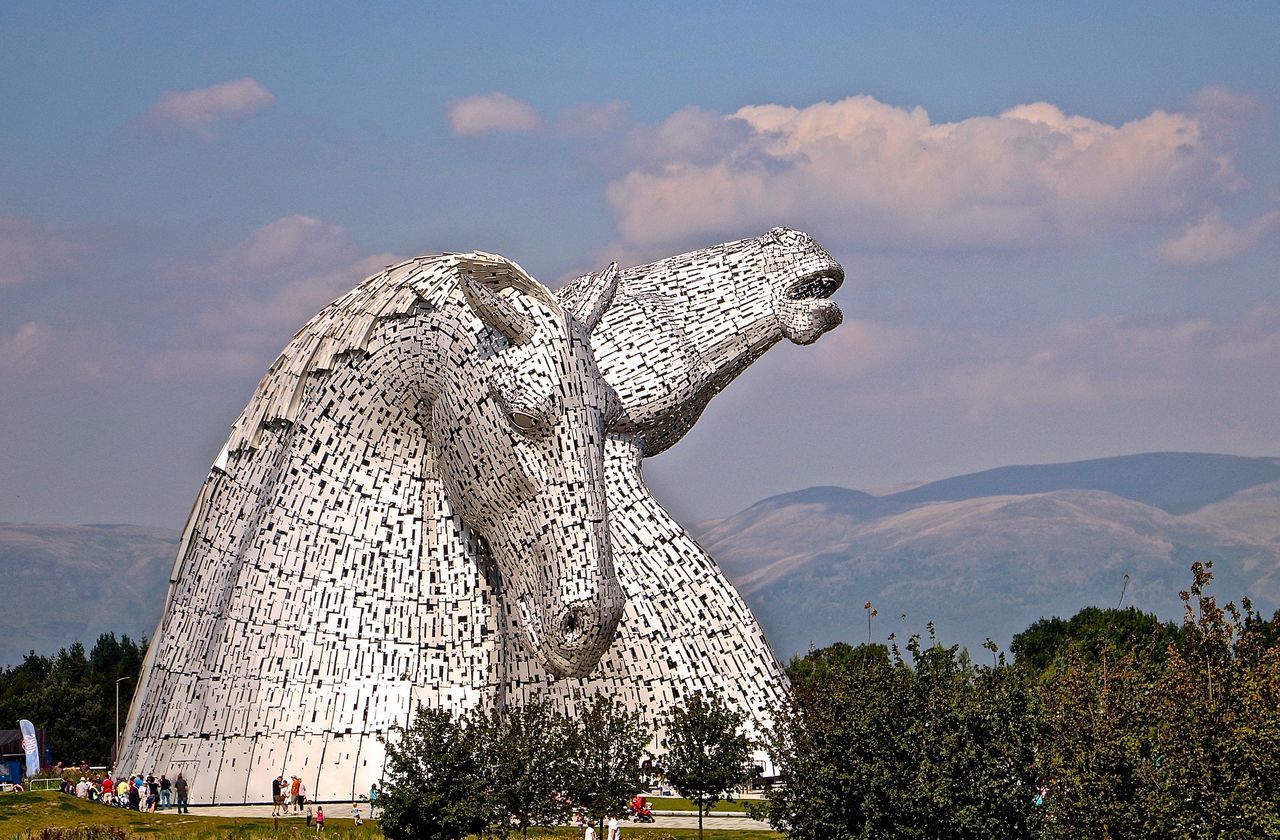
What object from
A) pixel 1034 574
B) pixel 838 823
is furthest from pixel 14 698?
pixel 1034 574

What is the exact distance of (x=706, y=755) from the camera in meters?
27.5

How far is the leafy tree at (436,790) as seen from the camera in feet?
75.9

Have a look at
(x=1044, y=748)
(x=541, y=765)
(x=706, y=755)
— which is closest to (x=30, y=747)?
(x=541, y=765)

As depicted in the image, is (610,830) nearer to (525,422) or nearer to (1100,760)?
(525,422)

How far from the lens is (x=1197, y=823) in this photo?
18.5 metres

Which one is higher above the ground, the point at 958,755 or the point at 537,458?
the point at 537,458

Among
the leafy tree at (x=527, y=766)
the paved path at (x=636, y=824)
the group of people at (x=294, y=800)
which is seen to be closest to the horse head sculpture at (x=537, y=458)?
the leafy tree at (x=527, y=766)

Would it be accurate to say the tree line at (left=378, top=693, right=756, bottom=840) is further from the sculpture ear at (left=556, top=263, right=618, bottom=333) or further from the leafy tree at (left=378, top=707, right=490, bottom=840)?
the sculpture ear at (left=556, top=263, right=618, bottom=333)

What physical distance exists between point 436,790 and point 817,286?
15353 millimetres

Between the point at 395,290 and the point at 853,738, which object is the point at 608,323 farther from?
the point at 853,738

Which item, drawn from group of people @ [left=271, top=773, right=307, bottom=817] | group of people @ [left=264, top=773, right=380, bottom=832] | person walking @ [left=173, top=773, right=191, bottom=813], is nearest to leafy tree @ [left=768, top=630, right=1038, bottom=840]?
group of people @ [left=264, top=773, right=380, bottom=832]

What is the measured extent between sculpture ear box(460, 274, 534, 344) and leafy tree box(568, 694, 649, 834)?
20.3 feet

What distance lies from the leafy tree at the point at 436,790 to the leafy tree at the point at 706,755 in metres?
4.64

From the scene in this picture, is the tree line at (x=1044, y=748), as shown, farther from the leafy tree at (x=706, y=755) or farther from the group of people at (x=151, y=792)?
the group of people at (x=151, y=792)
